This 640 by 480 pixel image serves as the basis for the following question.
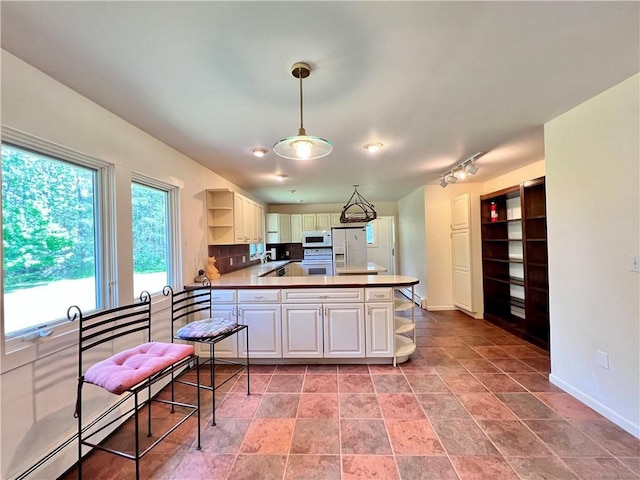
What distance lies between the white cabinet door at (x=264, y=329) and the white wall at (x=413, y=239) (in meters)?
3.16

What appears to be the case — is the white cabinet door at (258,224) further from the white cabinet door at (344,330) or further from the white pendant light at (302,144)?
the white pendant light at (302,144)

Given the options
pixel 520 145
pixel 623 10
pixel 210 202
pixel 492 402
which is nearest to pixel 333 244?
pixel 210 202

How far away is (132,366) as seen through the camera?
5.07 ft

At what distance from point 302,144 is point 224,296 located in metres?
1.97

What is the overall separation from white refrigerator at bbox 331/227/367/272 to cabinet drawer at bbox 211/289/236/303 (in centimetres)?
307

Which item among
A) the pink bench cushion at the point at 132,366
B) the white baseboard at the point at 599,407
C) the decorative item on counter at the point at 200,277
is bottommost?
the white baseboard at the point at 599,407

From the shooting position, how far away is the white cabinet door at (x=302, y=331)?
9.25 ft

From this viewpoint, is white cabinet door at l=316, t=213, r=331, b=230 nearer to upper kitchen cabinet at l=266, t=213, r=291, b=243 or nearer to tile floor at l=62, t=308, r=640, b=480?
upper kitchen cabinet at l=266, t=213, r=291, b=243

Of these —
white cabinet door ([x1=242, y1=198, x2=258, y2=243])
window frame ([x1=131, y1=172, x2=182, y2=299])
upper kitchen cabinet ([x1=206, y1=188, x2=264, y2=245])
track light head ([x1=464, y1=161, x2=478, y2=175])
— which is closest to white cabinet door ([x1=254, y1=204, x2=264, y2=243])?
white cabinet door ([x1=242, y1=198, x2=258, y2=243])

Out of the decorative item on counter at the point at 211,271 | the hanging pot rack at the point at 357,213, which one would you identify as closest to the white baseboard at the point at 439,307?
the hanging pot rack at the point at 357,213

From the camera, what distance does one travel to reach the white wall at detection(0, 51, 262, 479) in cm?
136

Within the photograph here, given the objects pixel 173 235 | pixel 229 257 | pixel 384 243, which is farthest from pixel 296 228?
pixel 173 235

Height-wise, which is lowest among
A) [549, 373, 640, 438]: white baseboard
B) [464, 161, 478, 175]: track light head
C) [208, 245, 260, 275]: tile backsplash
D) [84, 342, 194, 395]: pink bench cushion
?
[549, 373, 640, 438]: white baseboard

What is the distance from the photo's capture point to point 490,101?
76.1 inches
